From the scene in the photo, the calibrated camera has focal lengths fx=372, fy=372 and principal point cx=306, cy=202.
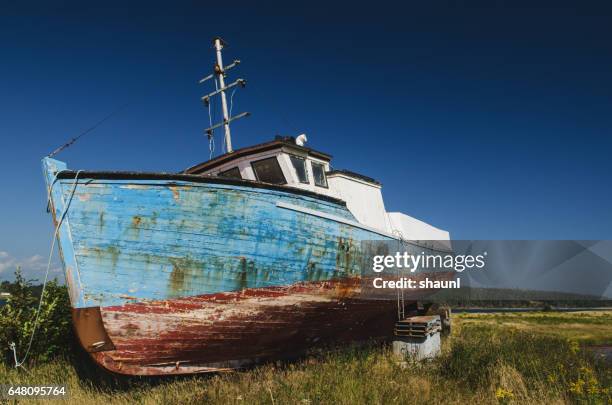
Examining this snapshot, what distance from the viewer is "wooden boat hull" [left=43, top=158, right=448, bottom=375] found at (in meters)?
5.71

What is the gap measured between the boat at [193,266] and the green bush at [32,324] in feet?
8.78

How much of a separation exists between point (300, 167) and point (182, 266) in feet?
13.2

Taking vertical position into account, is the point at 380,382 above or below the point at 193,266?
below

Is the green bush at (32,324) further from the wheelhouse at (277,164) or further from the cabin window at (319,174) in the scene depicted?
the cabin window at (319,174)

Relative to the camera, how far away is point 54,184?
574cm

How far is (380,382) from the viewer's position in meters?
5.96

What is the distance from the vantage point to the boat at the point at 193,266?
18.8 feet

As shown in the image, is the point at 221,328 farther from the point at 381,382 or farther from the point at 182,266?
the point at 381,382

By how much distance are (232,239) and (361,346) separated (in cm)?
593

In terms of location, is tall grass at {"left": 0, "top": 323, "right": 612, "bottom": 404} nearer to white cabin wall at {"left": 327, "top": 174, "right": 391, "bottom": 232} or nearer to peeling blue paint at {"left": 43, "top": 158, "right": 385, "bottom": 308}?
peeling blue paint at {"left": 43, "top": 158, "right": 385, "bottom": 308}

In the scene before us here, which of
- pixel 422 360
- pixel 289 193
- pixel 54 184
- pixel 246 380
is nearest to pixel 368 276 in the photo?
pixel 422 360

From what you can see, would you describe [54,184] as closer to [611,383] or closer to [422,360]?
[422,360]

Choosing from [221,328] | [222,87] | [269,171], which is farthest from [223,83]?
[221,328]

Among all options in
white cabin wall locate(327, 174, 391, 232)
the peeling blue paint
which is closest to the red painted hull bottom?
Answer: the peeling blue paint
